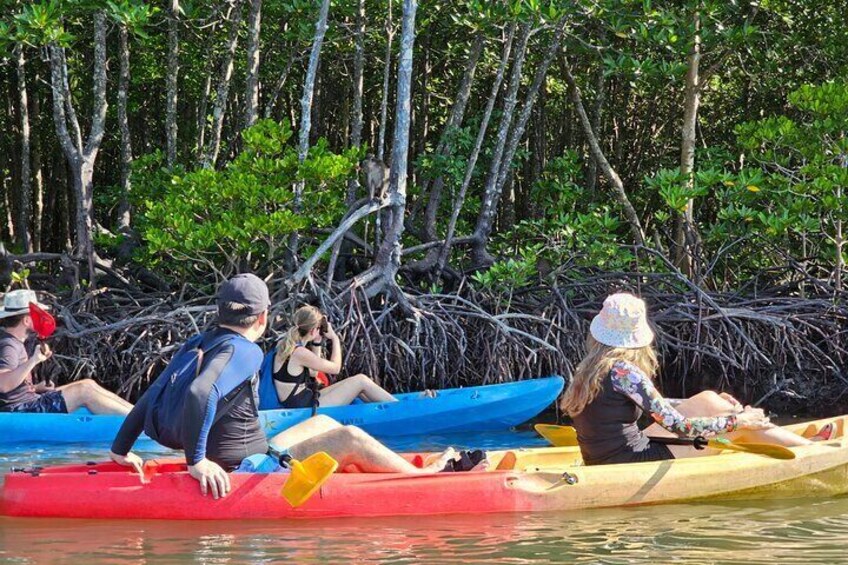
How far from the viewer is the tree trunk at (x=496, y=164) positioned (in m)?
10.1

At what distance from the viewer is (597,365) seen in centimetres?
543

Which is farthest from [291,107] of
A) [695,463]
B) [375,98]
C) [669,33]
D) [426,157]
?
[695,463]

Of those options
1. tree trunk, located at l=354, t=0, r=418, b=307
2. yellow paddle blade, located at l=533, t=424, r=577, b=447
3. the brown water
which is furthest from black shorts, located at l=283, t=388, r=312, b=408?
the brown water

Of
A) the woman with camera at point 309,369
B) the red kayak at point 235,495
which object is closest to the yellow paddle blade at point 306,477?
the red kayak at point 235,495

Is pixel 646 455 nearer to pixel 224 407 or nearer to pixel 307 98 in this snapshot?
pixel 224 407

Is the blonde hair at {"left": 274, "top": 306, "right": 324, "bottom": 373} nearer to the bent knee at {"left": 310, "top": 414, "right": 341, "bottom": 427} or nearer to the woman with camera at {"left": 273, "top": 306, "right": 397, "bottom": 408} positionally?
the woman with camera at {"left": 273, "top": 306, "right": 397, "bottom": 408}

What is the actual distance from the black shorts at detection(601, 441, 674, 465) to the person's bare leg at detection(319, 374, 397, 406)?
2.52 meters

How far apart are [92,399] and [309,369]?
4.35 feet

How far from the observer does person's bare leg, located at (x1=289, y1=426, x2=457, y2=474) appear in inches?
219

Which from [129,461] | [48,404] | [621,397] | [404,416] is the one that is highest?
[621,397]

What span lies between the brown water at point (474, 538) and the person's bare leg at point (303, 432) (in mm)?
358

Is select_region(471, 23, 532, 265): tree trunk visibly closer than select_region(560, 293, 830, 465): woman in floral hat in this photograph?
No

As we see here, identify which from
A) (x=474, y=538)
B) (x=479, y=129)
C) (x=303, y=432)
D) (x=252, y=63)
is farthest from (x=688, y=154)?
(x=474, y=538)

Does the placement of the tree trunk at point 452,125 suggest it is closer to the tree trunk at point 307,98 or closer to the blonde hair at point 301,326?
the tree trunk at point 307,98
